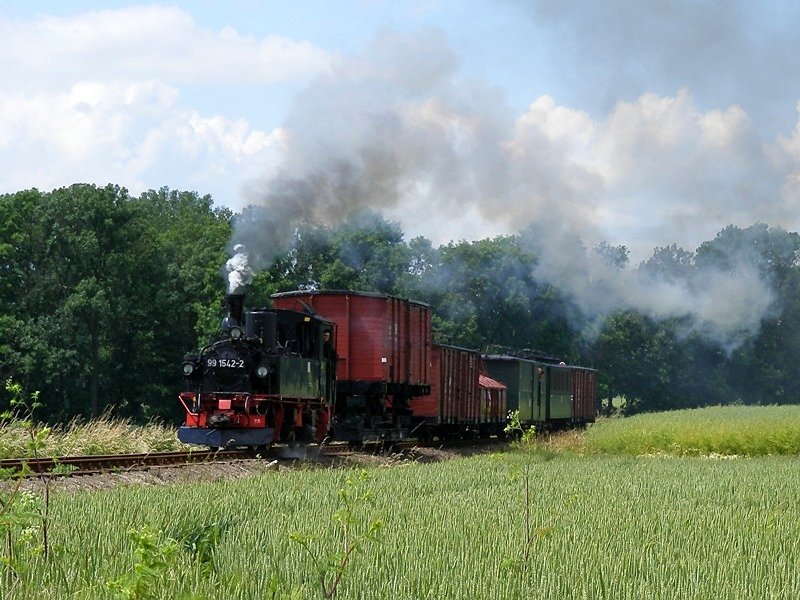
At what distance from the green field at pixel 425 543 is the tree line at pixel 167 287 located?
33.0 meters

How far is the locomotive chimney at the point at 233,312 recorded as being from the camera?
23594 mm

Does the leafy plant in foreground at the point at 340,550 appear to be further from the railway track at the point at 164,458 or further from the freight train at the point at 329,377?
the freight train at the point at 329,377

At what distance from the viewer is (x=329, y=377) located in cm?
2612

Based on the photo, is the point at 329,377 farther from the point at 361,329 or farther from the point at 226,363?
the point at 226,363

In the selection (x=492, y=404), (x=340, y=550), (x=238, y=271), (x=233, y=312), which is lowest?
(x=340, y=550)

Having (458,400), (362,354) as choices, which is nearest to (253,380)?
(362,354)

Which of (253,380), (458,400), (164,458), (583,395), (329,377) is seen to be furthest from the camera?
(583,395)

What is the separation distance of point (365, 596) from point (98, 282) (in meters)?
47.6

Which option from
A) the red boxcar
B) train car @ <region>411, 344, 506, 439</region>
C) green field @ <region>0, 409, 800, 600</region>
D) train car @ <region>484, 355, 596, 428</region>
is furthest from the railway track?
train car @ <region>484, 355, 596, 428</region>

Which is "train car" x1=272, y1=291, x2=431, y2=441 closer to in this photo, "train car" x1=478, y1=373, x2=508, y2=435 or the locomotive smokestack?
the locomotive smokestack

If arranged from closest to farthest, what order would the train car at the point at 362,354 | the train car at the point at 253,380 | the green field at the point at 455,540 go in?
the green field at the point at 455,540, the train car at the point at 253,380, the train car at the point at 362,354

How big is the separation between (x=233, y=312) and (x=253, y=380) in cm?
169

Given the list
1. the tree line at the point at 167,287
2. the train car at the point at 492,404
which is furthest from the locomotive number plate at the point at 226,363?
the tree line at the point at 167,287

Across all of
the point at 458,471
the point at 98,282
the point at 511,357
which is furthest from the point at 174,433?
the point at 98,282
